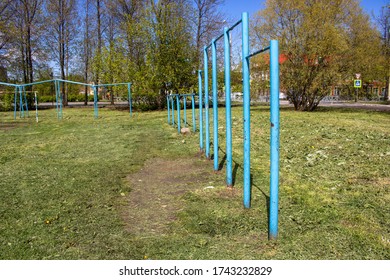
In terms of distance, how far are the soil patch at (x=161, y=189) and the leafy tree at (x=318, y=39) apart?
16276 mm

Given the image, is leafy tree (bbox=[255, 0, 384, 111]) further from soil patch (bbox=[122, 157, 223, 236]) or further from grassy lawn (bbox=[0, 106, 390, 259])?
soil patch (bbox=[122, 157, 223, 236])

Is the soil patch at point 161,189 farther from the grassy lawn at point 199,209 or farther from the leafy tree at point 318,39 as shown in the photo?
the leafy tree at point 318,39

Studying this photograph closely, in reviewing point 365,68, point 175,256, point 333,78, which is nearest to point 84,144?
point 175,256

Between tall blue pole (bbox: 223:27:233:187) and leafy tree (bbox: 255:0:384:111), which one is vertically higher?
leafy tree (bbox: 255:0:384:111)

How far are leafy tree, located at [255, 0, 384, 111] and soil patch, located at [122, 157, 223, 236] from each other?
53.4 feet

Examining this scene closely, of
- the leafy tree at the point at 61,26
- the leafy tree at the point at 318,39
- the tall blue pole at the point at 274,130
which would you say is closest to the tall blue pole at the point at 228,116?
the tall blue pole at the point at 274,130

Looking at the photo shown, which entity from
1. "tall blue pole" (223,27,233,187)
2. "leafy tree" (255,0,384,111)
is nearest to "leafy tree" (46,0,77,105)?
"leafy tree" (255,0,384,111)

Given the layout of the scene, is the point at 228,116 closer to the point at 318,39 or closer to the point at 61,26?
the point at 318,39

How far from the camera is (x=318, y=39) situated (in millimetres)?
20703

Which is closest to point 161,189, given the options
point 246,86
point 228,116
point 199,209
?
point 199,209

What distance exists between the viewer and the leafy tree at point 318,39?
67.5 feet

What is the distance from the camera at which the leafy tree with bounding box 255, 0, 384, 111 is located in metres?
20.6

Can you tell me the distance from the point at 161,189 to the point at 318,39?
60.5 feet

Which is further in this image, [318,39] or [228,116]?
[318,39]
